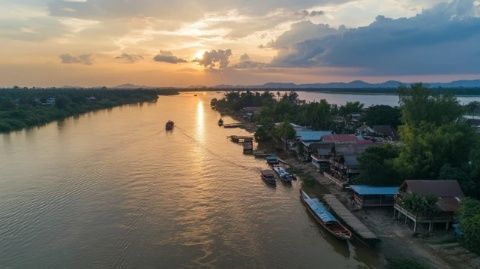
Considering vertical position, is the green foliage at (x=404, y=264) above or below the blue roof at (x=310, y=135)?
below

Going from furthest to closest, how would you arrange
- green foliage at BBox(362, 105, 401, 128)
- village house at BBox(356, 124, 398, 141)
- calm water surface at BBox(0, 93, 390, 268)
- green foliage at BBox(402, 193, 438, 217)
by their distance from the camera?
green foliage at BBox(362, 105, 401, 128)
village house at BBox(356, 124, 398, 141)
green foliage at BBox(402, 193, 438, 217)
calm water surface at BBox(0, 93, 390, 268)

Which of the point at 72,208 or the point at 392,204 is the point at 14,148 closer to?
the point at 72,208

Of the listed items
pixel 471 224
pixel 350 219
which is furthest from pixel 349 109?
pixel 471 224

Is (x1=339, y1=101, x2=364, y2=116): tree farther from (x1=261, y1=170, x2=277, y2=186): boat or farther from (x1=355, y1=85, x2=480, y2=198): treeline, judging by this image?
(x1=355, y1=85, x2=480, y2=198): treeline

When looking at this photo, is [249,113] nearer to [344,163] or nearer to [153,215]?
[344,163]

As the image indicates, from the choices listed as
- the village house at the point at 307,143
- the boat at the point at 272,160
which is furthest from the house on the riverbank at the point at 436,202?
the boat at the point at 272,160

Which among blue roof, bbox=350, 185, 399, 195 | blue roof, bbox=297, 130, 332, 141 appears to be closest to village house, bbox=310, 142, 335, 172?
blue roof, bbox=297, 130, 332, 141

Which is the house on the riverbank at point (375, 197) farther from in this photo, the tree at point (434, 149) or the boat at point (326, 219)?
the boat at point (326, 219)

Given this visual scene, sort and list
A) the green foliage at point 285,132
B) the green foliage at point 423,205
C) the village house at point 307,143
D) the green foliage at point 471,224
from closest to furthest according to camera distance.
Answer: the green foliage at point 471,224
the green foliage at point 423,205
the village house at point 307,143
the green foliage at point 285,132
